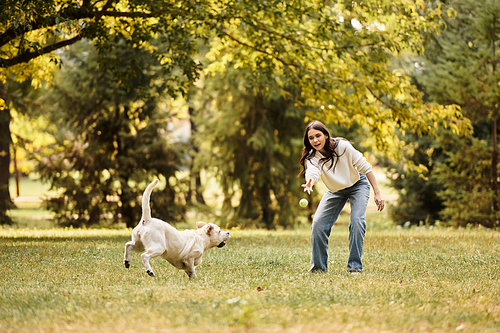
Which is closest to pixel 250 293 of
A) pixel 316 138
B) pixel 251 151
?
pixel 316 138

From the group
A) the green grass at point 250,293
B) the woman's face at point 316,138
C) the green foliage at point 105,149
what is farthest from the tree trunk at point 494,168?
the woman's face at point 316,138

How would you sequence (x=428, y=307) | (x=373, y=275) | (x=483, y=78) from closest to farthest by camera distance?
(x=428, y=307), (x=373, y=275), (x=483, y=78)

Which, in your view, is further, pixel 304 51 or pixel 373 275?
pixel 304 51

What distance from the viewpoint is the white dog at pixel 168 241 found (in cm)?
587

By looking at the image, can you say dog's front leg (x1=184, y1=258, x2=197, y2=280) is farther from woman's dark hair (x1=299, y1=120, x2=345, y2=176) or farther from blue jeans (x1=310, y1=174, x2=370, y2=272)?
woman's dark hair (x1=299, y1=120, x2=345, y2=176)

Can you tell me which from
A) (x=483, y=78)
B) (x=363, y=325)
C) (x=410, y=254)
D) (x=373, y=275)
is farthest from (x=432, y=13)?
(x=363, y=325)

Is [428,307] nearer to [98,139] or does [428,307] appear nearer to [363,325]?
[363,325]

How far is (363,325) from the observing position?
4.14m

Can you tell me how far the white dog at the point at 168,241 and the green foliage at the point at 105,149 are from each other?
11.5 m

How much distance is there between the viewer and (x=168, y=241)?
6090mm

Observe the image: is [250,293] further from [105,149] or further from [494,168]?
[105,149]

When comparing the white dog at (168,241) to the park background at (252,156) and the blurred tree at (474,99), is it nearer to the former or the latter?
the park background at (252,156)

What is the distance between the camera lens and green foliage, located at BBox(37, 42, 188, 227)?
1770cm

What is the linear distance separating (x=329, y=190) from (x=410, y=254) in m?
2.84
